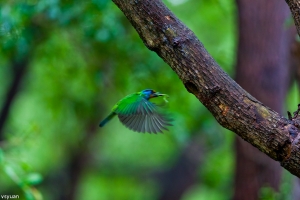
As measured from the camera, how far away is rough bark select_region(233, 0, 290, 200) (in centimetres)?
520

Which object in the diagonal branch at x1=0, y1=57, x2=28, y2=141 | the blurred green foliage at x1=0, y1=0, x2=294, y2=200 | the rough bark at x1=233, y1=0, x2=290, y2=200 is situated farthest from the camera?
the diagonal branch at x1=0, y1=57, x2=28, y2=141

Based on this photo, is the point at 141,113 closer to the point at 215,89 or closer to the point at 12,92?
the point at 215,89

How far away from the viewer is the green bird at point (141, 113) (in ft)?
9.55

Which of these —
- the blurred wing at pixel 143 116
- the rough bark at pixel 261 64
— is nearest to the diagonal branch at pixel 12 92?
the rough bark at pixel 261 64

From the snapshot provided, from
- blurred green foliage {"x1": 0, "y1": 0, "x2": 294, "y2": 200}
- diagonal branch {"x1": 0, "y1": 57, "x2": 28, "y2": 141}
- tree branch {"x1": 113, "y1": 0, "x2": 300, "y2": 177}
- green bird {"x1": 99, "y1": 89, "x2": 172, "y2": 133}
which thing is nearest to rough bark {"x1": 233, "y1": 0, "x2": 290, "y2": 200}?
blurred green foliage {"x1": 0, "y1": 0, "x2": 294, "y2": 200}

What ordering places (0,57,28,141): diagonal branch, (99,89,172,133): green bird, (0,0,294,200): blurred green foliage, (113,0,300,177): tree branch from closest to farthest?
1. (113,0,300,177): tree branch
2. (99,89,172,133): green bird
3. (0,0,294,200): blurred green foliage
4. (0,57,28,141): diagonal branch

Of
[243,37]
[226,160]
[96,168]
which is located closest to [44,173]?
[96,168]

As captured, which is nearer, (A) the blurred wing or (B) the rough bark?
(A) the blurred wing

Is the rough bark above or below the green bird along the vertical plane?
above

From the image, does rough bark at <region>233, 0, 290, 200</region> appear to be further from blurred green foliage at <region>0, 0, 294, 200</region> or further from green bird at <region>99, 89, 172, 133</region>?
green bird at <region>99, 89, 172, 133</region>

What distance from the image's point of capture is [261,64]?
205 inches

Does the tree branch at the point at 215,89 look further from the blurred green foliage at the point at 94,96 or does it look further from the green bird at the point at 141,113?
the blurred green foliage at the point at 94,96

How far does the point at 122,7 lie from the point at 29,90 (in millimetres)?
7173

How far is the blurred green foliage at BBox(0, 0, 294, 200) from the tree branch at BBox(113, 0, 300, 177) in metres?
1.52
